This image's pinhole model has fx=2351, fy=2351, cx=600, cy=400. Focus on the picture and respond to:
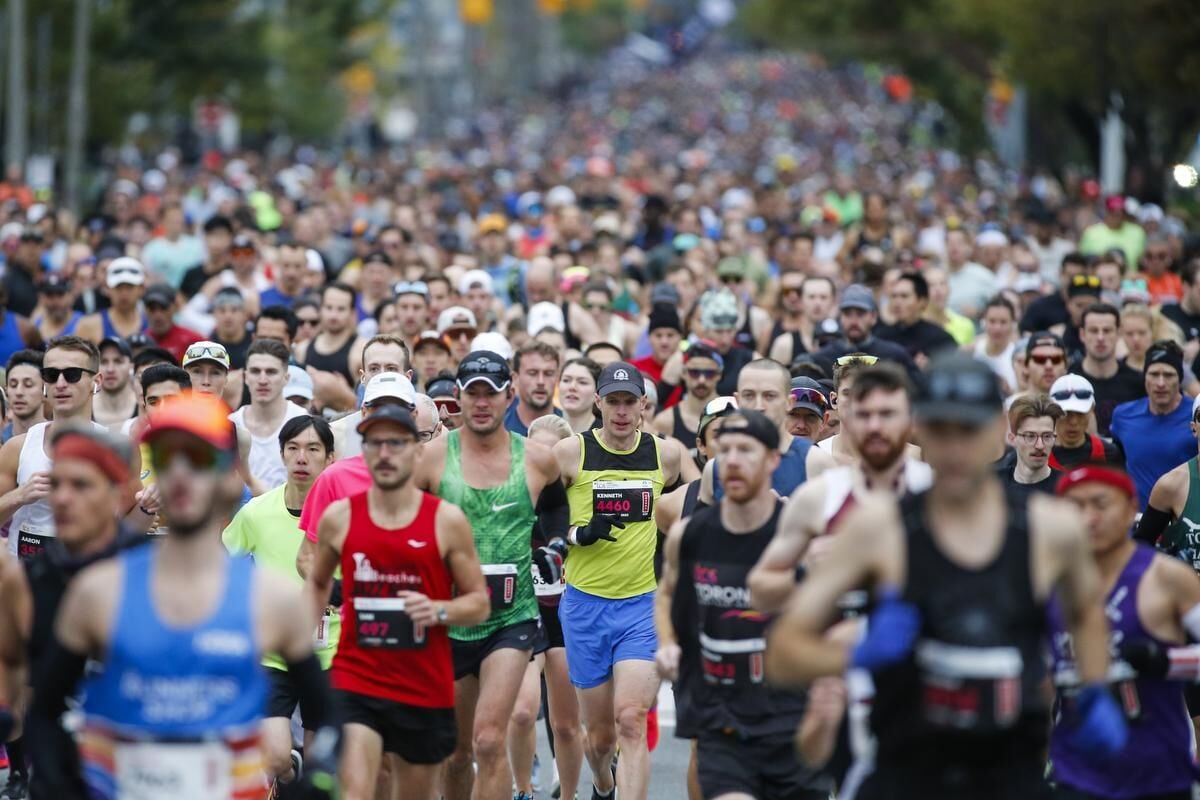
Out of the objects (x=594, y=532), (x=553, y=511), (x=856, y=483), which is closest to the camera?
(x=856, y=483)

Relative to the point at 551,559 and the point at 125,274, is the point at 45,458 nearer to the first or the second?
the point at 551,559

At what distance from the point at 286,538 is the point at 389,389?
0.85 m

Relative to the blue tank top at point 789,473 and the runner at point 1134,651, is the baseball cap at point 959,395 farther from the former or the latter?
the blue tank top at point 789,473

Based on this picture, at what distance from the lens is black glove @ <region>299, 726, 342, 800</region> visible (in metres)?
6.19

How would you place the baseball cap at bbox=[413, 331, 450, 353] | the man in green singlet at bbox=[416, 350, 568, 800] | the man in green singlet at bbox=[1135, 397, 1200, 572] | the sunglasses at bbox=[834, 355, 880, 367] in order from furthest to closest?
the baseball cap at bbox=[413, 331, 450, 353] → the sunglasses at bbox=[834, 355, 880, 367] → the man in green singlet at bbox=[1135, 397, 1200, 572] → the man in green singlet at bbox=[416, 350, 568, 800]

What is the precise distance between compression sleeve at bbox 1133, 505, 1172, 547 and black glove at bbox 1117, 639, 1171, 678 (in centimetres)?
269

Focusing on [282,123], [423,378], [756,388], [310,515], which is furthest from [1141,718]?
[282,123]

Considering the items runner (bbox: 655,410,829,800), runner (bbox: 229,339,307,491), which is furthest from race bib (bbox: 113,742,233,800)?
runner (bbox: 229,339,307,491)

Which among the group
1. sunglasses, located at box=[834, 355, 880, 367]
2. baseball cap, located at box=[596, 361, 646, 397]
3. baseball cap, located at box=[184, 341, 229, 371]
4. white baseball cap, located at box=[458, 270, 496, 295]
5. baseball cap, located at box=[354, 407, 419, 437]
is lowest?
baseball cap, located at box=[354, 407, 419, 437]

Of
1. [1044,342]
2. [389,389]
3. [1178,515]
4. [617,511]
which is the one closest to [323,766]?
[389,389]

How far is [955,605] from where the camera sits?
5.67 metres

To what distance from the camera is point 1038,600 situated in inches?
226

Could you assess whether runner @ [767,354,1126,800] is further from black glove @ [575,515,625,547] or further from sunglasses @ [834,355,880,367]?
sunglasses @ [834,355,880,367]

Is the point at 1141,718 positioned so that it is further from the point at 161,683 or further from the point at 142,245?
the point at 142,245
